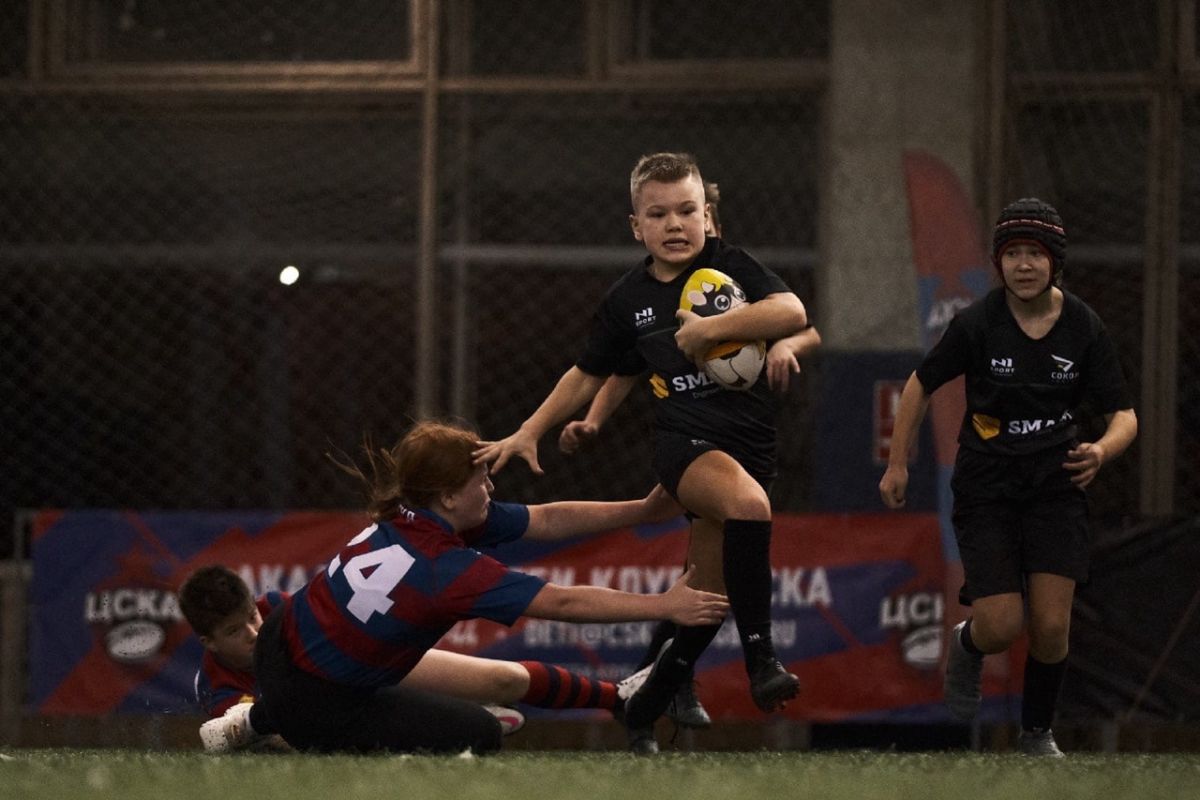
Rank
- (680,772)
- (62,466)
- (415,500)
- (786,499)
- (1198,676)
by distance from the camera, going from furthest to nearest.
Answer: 1. (62,466)
2. (786,499)
3. (1198,676)
4. (415,500)
5. (680,772)

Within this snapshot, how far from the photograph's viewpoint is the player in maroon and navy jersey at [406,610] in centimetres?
463

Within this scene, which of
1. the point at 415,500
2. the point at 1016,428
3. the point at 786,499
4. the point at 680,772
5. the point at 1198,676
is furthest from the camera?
the point at 786,499

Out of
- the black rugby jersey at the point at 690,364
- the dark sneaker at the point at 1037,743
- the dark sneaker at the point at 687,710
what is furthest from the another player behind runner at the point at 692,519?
the dark sneaker at the point at 1037,743

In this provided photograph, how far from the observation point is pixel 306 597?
16.2 feet

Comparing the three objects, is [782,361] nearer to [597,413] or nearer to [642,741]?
[597,413]

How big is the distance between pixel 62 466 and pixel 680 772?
5014 mm

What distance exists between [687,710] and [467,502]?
96 cm

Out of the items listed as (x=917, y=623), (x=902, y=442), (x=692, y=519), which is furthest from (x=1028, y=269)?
(x=917, y=623)

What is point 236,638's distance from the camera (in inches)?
228

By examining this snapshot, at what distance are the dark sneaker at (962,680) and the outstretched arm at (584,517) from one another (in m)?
0.94

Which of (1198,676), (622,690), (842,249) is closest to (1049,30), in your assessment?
(842,249)

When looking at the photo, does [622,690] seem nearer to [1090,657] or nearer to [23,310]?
[1090,657]

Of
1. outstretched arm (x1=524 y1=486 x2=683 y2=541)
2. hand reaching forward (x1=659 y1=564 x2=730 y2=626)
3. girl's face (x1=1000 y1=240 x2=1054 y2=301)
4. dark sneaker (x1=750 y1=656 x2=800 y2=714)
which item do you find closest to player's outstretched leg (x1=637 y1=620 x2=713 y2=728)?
outstretched arm (x1=524 y1=486 x2=683 y2=541)

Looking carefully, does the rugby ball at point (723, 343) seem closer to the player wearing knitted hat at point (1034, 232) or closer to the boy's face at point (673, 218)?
the boy's face at point (673, 218)
